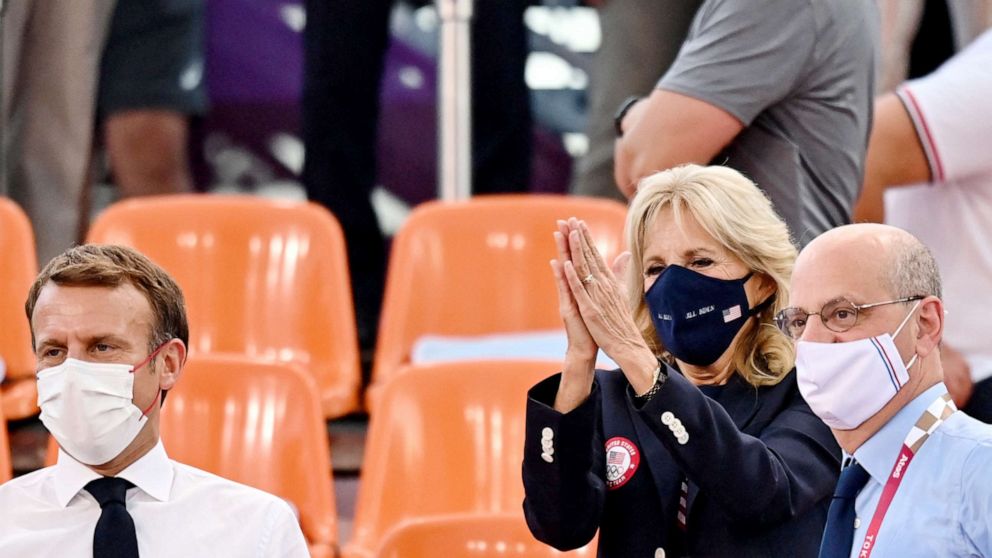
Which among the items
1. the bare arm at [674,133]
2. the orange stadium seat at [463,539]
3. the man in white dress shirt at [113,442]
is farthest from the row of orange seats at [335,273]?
the man in white dress shirt at [113,442]

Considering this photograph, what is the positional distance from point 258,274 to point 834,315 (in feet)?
7.86

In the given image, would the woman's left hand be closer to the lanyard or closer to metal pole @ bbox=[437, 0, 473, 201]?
the lanyard

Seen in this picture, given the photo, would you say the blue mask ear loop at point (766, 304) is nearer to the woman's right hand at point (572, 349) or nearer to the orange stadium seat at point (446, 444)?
the woman's right hand at point (572, 349)

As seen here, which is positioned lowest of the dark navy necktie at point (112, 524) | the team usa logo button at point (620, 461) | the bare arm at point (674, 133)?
the dark navy necktie at point (112, 524)

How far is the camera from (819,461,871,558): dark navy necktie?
7.22ft

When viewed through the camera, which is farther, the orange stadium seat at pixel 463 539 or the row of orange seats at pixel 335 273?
the row of orange seats at pixel 335 273

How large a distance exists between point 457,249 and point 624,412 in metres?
1.84

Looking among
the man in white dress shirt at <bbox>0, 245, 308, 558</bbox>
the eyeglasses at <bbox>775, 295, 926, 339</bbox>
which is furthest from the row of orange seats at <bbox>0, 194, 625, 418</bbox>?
the eyeglasses at <bbox>775, 295, 926, 339</bbox>

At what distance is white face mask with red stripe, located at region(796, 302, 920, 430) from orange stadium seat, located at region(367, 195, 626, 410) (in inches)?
80.6

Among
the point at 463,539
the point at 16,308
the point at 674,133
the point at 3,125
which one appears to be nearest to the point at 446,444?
the point at 463,539

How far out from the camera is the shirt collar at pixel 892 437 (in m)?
2.14

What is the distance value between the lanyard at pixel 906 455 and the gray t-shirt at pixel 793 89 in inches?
32.3

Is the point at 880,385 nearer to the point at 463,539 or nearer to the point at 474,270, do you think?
the point at 463,539

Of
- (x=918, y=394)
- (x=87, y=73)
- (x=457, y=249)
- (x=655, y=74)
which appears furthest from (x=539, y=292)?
(x=918, y=394)
